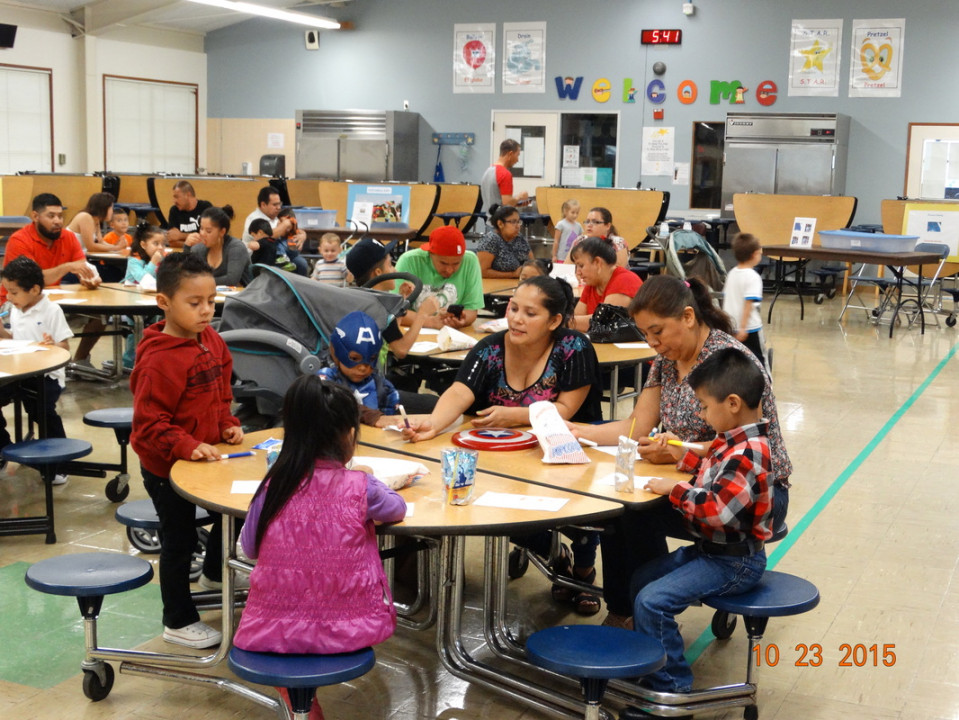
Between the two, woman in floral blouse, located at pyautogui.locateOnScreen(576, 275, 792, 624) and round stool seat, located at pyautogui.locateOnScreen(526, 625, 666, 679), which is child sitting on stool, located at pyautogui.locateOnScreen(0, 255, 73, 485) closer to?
woman in floral blouse, located at pyautogui.locateOnScreen(576, 275, 792, 624)

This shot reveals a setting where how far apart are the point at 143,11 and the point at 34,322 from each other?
12.3 meters

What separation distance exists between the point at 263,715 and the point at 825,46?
13804mm

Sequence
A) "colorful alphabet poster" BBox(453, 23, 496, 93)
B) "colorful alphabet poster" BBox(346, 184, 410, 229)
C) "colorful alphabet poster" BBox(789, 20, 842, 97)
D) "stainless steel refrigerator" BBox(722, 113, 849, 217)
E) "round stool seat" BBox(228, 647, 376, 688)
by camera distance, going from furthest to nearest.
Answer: "colorful alphabet poster" BBox(453, 23, 496, 93) → "colorful alphabet poster" BBox(789, 20, 842, 97) → "stainless steel refrigerator" BBox(722, 113, 849, 217) → "colorful alphabet poster" BBox(346, 184, 410, 229) → "round stool seat" BBox(228, 647, 376, 688)

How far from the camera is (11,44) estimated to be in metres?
15.1

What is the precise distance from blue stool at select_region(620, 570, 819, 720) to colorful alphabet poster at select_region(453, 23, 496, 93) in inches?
571

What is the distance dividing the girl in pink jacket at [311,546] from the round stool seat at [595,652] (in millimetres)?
442

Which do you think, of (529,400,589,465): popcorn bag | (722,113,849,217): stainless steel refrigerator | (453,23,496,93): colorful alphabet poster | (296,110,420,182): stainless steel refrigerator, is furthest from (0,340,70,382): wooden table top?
(453,23,496,93): colorful alphabet poster

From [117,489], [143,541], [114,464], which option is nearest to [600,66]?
[114,464]

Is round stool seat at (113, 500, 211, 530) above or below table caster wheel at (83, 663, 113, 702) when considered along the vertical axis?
above

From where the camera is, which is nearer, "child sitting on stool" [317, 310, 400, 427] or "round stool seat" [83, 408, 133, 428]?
"child sitting on stool" [317, 310, 400, 427]

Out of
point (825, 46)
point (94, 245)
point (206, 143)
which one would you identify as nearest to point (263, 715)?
point (94, 245)

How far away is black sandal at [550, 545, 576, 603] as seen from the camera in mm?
3872

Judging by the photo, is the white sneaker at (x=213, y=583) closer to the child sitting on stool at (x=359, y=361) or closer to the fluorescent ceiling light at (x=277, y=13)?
the child sitting on stool at (x=359, y=361)
